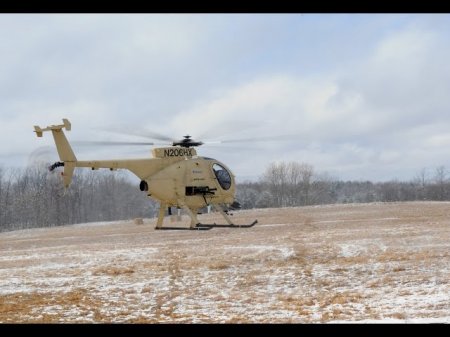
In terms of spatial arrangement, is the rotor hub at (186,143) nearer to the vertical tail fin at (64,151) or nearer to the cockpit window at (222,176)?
the cockpit window at (222,176)

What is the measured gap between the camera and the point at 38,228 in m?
31.4

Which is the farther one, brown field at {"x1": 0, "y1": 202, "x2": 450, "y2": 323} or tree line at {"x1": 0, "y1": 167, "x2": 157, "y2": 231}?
tree line at {"x1": 0, "y1": 167, "x2": 157, "y2": 231}

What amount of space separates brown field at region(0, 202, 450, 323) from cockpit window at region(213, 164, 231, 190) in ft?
7.66

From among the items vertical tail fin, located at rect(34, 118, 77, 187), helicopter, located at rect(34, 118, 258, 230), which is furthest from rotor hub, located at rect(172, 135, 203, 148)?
vertical tail fin, located at rect(34, 118, 77, 187)

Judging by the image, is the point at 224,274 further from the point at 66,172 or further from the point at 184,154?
the point at 66,172

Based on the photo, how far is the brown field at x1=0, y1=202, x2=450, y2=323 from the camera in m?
8.18

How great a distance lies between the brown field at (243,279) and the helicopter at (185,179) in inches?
68.3

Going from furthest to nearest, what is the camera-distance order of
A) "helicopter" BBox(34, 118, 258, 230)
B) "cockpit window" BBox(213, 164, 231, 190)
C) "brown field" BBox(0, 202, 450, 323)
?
"cockpit window" BBox(213, 164, 231, 190), "helicopter" BBox(34, 118, 258, 230), "brown field" BBox(0, 202, 450, 323)

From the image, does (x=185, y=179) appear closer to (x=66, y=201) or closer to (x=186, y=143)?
(x=186, y=143)

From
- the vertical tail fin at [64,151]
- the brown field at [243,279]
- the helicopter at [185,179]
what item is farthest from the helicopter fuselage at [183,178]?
the brown field at [243,279]

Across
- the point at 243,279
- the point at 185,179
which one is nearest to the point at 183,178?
the point at 185,179

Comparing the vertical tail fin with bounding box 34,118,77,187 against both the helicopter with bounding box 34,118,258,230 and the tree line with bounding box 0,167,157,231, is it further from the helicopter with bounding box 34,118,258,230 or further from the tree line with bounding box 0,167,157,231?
the tree line with bounding box 0,167,157,231
